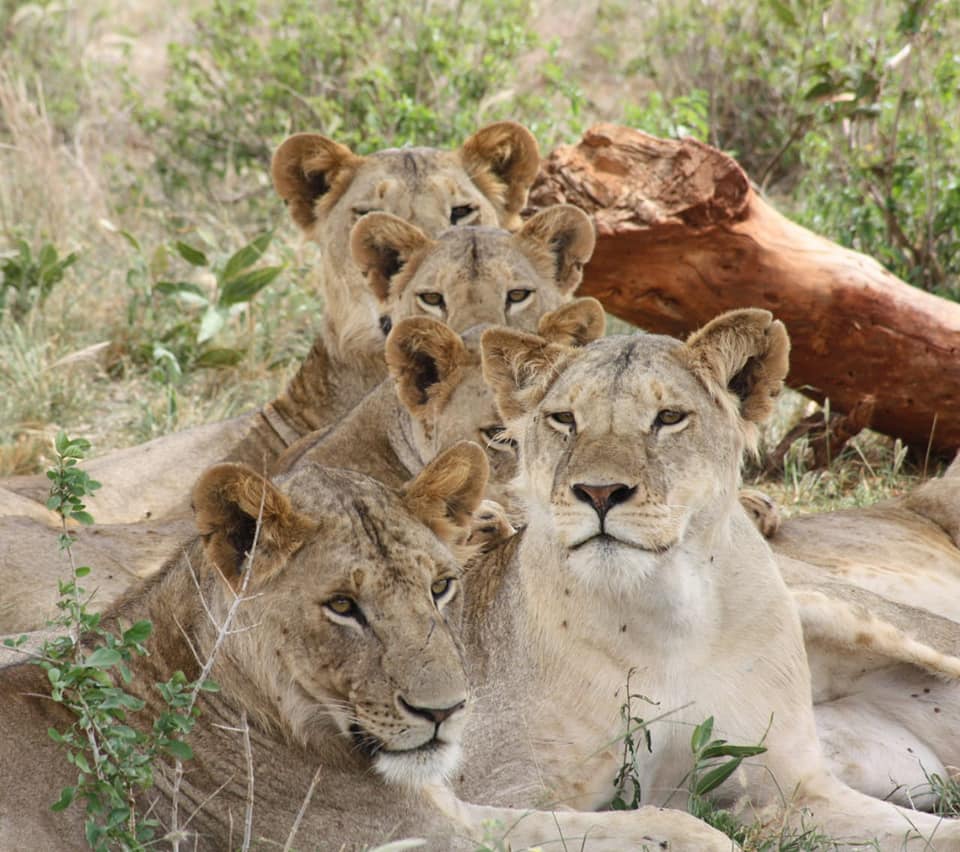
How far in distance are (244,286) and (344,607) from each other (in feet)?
16.0

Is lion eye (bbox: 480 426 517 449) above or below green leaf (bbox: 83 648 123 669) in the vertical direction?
below

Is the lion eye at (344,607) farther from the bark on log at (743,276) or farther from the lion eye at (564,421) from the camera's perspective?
the bark on log at (743,276)

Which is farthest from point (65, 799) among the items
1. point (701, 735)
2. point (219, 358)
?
point (219, 358)

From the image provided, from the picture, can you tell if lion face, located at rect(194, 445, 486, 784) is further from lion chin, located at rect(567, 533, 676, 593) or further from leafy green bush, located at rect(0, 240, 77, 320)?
leafy green bush, located at rect(0, 240, 77, 320)

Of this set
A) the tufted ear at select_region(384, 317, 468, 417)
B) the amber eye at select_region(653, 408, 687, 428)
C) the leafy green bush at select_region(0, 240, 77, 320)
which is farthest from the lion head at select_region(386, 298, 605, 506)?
the leafy green bush at select_region(0, 240, 77, 320)

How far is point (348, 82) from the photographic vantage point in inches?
368

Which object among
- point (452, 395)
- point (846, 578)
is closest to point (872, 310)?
point (846, 578)

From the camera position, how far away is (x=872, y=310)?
6.32 m

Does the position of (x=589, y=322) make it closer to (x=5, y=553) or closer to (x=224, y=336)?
(x=5, y=553)

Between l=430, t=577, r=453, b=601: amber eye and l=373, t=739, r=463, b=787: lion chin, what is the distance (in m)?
0.30

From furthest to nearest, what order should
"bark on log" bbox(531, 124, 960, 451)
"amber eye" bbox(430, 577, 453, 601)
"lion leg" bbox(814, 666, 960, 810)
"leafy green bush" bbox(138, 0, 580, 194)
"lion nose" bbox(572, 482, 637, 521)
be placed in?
"leafy green bush" bbox(138, 0, 580, 194)
"bark on log" bbox(531, 124, 960, 451)
"lion leg" bbox(814, 666, 960, 810)
"lion nose" bbox(572, 482, 637, 521)
"amber eye" bbox(430, 577, 453, 601)

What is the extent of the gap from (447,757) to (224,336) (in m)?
5.08

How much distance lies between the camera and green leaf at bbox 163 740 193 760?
3205 mm

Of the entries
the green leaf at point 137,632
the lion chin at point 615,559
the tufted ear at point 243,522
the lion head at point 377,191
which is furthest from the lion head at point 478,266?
the green leaf at point 137,632
